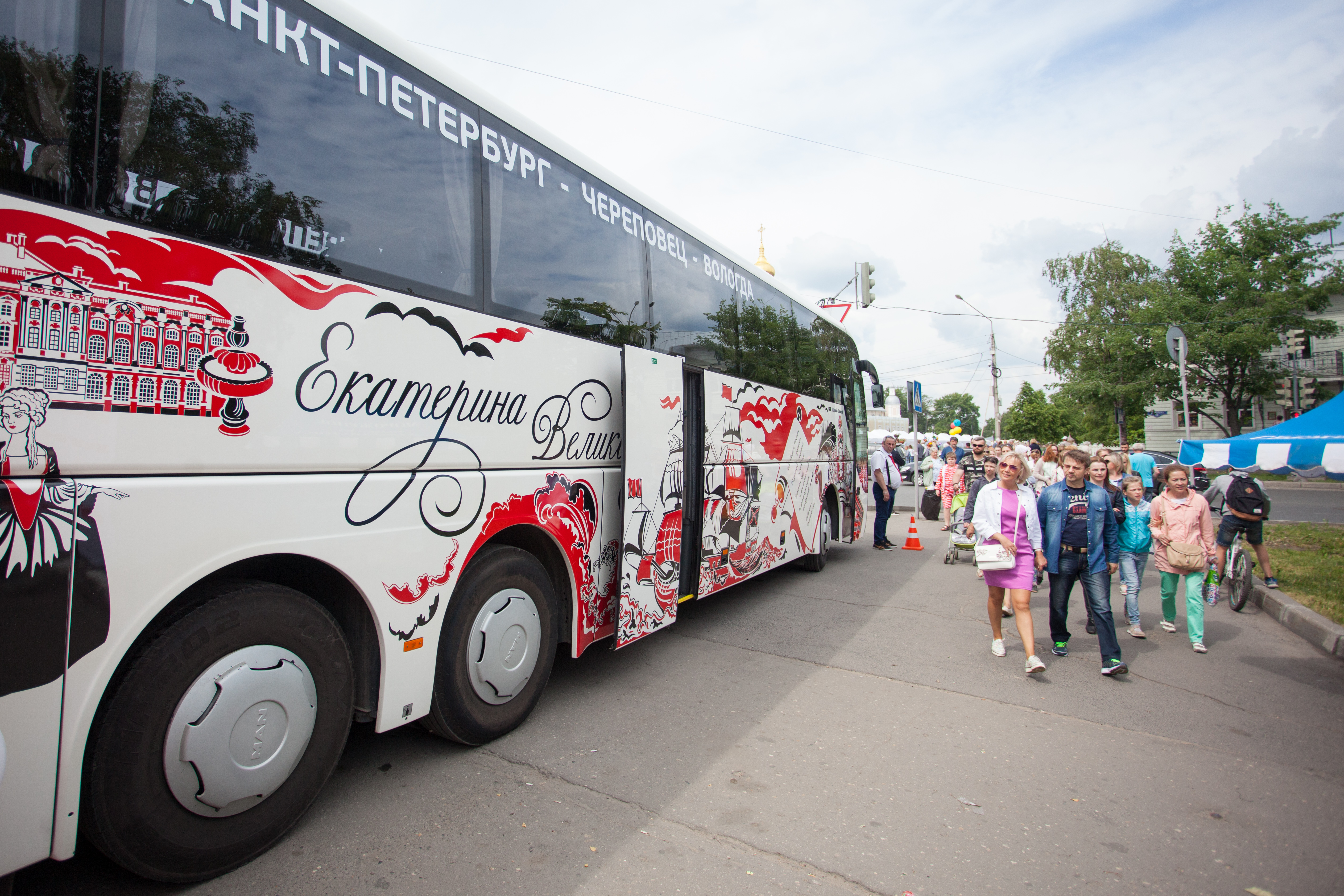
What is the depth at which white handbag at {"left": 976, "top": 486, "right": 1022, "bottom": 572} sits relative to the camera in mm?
5785

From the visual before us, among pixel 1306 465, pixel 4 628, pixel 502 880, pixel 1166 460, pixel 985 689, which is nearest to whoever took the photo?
pixel 4 628

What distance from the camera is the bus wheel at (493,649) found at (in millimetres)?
3713

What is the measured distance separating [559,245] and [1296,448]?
10.6 meters

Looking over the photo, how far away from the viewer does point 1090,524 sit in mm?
5895

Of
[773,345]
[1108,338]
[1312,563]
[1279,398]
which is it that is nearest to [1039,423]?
[1108,338]

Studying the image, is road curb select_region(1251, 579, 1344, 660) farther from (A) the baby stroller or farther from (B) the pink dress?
(A) the baby stroller

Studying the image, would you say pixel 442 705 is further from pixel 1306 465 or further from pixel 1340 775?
pixel 1306 465

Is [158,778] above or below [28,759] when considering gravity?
below

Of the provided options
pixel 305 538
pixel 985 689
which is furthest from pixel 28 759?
pixel 985 689

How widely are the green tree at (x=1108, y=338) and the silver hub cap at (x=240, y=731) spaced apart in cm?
3920

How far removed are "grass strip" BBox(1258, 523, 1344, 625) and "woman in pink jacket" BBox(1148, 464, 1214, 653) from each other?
1712 mm

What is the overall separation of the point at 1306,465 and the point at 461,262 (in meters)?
11.2

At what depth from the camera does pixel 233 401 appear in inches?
104

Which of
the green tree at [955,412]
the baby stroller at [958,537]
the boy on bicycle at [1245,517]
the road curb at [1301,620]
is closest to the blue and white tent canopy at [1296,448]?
the boy on bicycle at [1245,517]
